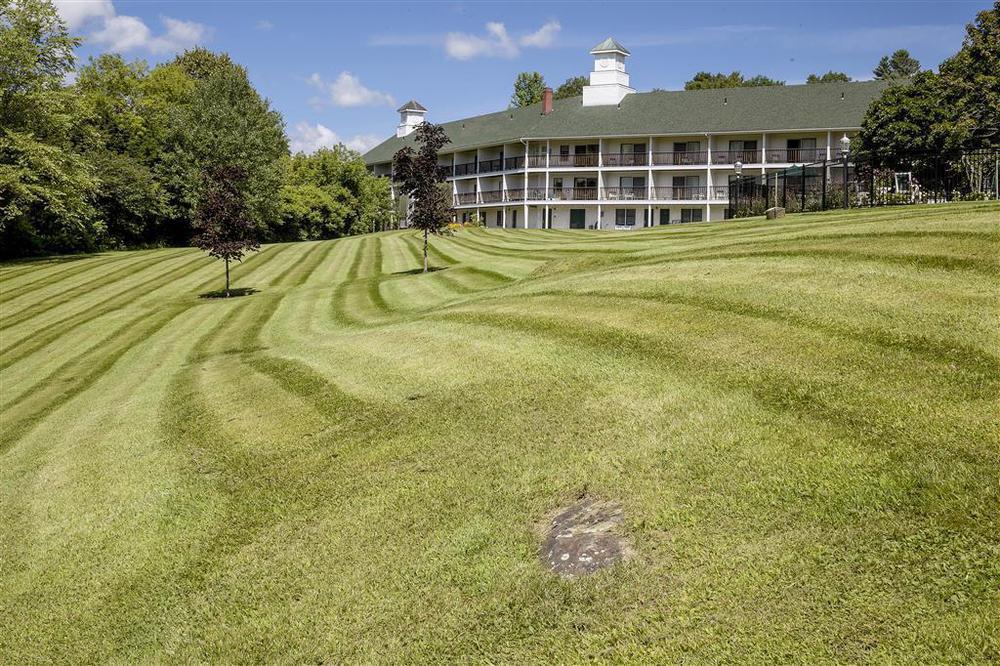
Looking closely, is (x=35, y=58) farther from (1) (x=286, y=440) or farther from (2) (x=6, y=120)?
(1) (x=286, y=440)

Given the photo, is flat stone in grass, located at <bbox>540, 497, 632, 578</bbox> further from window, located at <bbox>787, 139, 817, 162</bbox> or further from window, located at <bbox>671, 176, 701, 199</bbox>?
window, located at <bbox>671, 176, 701, 199</bbox>

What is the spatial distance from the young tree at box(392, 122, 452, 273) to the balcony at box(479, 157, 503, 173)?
46.9m

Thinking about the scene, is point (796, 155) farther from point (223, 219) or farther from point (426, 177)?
point (223, 219)

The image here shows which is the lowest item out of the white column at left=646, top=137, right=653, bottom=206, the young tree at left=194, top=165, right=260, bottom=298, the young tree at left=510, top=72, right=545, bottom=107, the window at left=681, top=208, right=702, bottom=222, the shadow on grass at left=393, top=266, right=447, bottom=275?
the shadow on grass at left=393, top=266, right=447, bottom=275

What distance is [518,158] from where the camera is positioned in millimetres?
72625

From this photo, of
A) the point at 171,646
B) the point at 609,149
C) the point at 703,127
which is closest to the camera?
the point at 171,646

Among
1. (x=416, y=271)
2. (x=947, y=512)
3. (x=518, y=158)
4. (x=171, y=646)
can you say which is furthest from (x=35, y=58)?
(x=947, y=512)

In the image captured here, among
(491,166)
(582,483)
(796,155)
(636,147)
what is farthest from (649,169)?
(582,483)

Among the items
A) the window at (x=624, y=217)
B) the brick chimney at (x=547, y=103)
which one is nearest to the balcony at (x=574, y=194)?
the window at (x=624, y=217)

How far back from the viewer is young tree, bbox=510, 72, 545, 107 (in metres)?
114

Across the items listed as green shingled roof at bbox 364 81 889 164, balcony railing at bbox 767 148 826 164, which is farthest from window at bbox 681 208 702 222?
balcony railing at bbox 767 148 826 164

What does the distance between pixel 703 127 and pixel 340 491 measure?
2484 inches

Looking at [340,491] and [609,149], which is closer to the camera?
[340,491]

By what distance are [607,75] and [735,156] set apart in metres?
15.8
